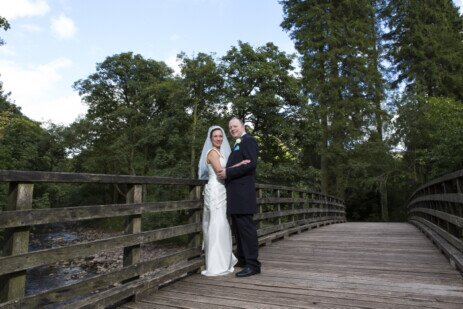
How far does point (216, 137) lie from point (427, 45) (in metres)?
24.2

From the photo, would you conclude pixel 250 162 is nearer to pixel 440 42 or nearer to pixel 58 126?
pixel 440 42

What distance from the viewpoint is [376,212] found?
2742 cm

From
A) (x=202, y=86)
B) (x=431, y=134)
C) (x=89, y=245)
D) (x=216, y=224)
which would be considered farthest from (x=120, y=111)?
(x=89, y=245)

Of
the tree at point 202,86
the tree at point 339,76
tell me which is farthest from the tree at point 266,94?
the tree at point 339,76

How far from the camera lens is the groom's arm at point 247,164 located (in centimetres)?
384

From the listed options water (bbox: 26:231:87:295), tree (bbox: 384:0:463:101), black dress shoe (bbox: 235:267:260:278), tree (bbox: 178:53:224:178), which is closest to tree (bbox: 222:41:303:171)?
tree (bbox: 178:53:224:178)

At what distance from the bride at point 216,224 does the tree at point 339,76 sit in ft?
55.6

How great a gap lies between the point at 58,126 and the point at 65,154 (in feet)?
18.4

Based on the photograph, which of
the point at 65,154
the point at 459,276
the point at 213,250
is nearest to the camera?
the point at 459,276

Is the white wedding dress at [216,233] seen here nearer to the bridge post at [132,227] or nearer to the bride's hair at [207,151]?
the bride's hair at [207,151]

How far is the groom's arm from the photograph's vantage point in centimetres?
384

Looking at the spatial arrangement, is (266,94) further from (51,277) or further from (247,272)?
(247,272)

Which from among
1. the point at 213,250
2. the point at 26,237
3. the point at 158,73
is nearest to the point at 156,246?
the point at 158,73

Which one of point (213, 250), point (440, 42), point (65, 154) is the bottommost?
point (213, 250)
